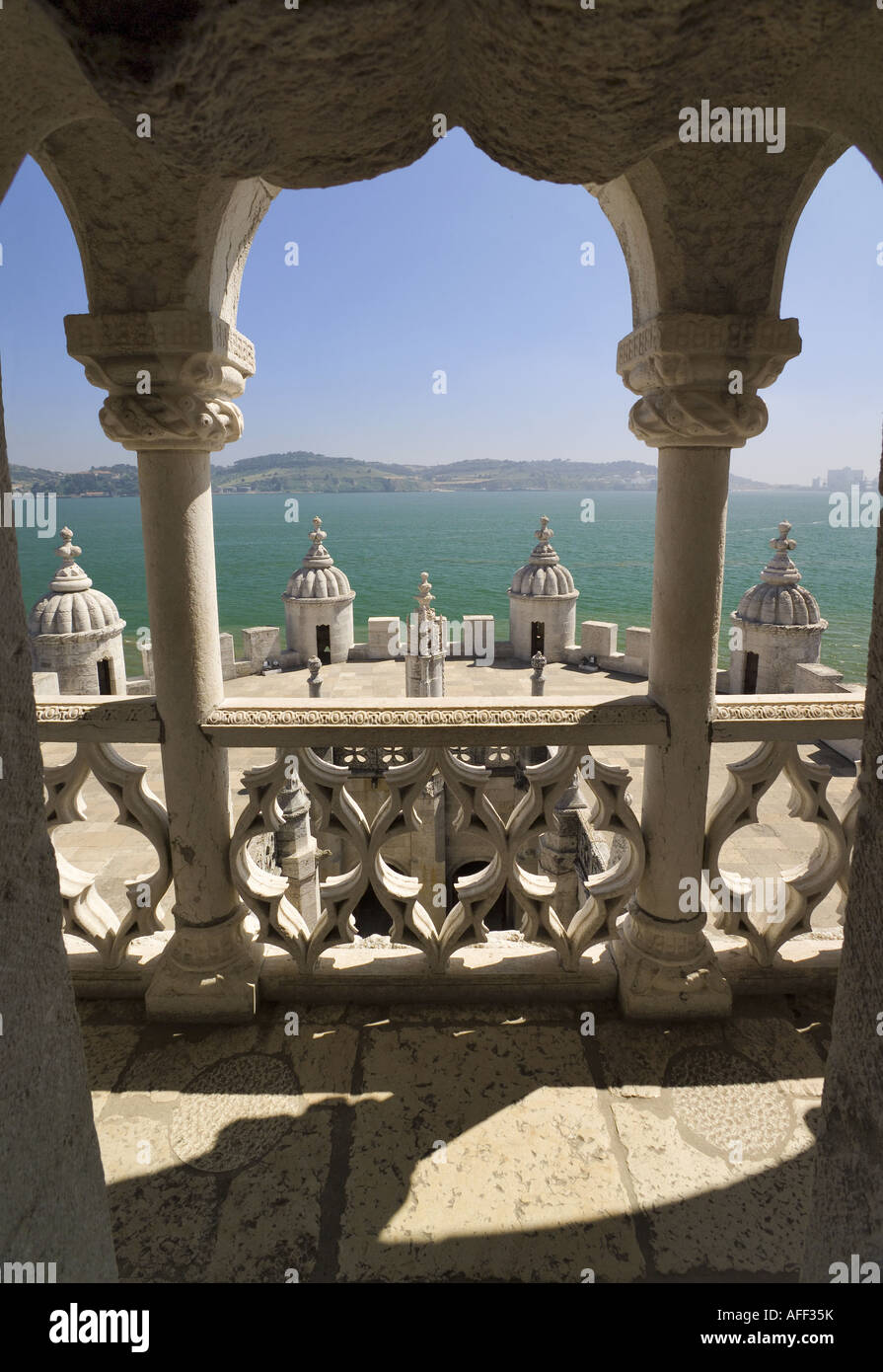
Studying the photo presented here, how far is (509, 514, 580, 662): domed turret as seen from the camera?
23891mm

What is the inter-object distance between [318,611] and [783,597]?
13.9m

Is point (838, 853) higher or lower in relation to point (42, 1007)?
lower

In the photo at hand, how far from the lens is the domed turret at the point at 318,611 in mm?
24375

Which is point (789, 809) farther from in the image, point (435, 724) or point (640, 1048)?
point (435, 724)

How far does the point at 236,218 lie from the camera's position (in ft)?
8.32

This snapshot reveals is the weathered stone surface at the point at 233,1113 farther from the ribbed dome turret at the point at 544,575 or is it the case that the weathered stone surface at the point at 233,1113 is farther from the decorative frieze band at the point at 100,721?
the ribbed dome turret at the point at 544,575

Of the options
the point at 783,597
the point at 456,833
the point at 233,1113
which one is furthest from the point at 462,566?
the point at 233,1113

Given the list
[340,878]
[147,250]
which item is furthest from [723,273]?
[340,878]

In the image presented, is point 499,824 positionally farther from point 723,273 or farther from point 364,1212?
point 723,273

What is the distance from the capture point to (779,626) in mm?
19453

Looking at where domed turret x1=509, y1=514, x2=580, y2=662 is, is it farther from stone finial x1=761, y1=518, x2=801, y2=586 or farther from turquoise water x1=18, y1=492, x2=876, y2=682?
turquoise water x1=18, y1=492, x2=876, y2=682

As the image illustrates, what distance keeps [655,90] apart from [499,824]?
91.9 inches

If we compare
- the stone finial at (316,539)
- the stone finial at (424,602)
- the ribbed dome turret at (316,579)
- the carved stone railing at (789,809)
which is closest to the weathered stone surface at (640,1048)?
the carved stone railing at (789,809)

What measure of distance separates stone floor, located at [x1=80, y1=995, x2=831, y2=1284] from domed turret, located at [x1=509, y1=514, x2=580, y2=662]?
2145cm
